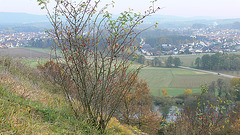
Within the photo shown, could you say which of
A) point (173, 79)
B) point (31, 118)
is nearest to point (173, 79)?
point (173, 79)

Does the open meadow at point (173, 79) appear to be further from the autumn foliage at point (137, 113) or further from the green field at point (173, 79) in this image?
the autumn foliage at point (137, 113)

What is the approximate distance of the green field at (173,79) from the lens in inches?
1634

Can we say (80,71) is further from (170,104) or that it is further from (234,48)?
(234,48)

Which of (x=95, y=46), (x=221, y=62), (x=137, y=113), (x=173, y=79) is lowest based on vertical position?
(x=173, y=79)

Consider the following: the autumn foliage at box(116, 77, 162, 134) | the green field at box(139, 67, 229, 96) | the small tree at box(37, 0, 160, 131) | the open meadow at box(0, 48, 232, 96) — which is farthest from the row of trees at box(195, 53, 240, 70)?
the small tree at box(37, 0, 160, 131)

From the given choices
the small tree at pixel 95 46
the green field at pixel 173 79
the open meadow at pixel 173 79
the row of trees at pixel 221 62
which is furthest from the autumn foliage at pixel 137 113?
the row of trees at pixel 221 62

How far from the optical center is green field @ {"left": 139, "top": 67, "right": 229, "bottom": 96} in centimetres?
4152

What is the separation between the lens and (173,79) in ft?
155

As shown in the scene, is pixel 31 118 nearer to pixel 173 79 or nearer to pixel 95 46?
pixel 95 46

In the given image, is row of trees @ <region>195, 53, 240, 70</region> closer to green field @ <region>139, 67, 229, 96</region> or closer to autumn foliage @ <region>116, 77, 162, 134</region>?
green field @ <region>139, 67, 229, 96</region>

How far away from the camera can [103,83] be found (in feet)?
12.7

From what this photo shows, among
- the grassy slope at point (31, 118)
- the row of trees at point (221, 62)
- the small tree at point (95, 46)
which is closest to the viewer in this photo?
the grassy slope at point (31, 118)

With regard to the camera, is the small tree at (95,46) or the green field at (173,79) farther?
the green field at (173,79)

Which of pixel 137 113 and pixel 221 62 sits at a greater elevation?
pixel 137 113
